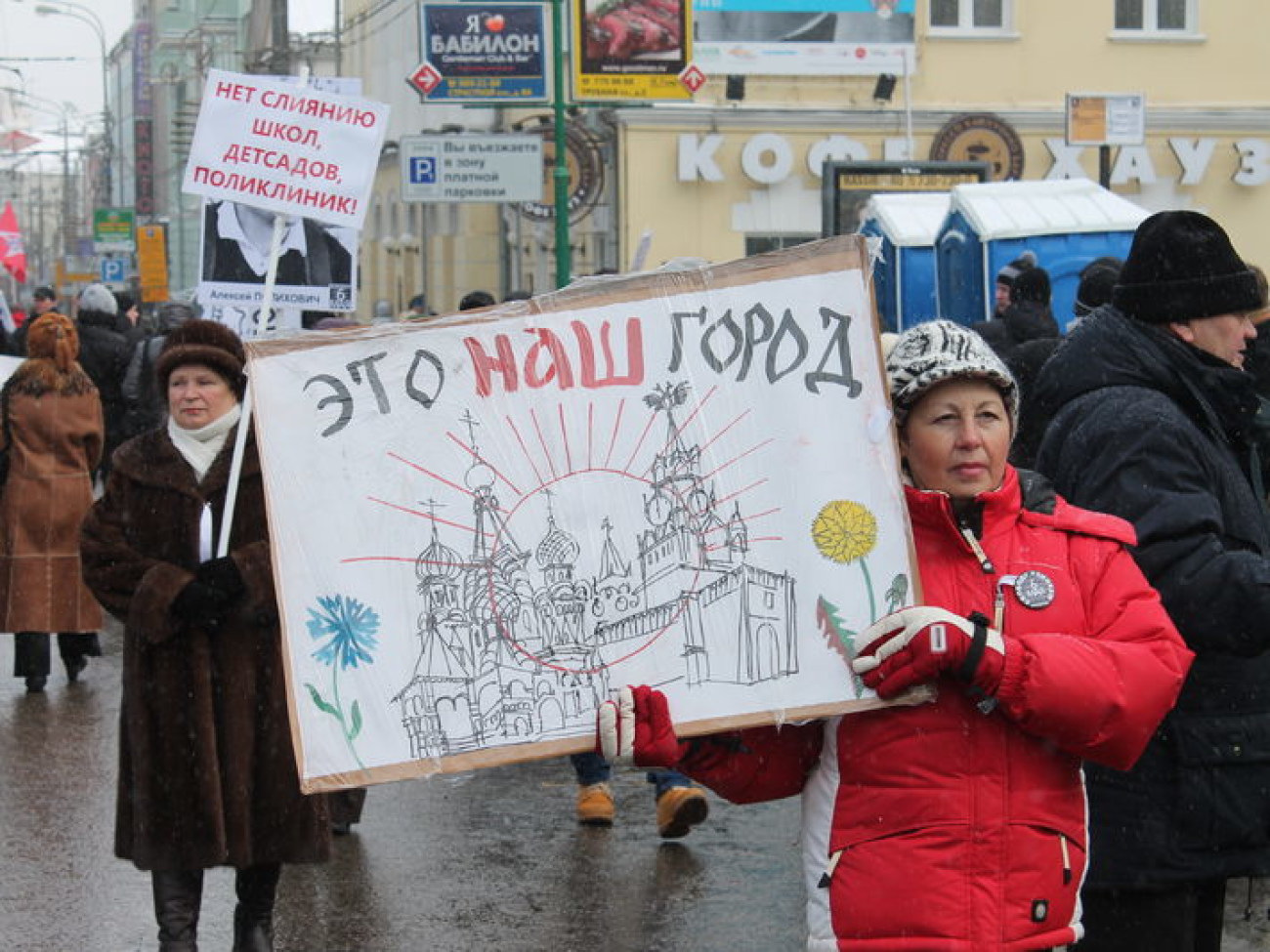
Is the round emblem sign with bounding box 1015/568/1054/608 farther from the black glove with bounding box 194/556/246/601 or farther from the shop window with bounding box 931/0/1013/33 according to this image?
the shop window with bounding box 931/0/1013/33

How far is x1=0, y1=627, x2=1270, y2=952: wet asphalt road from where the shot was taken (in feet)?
21.1

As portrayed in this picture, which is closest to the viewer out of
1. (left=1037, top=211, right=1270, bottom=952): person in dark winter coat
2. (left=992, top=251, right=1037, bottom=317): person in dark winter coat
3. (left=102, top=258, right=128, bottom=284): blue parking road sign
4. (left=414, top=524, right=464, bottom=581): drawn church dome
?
(left=414, top=524, right=464, bottom=581): drawn church dome

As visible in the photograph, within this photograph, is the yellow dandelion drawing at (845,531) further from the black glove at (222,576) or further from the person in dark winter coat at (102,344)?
the person in dark winter coat at (102,344)

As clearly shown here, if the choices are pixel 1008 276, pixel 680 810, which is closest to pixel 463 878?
pixel 680 810

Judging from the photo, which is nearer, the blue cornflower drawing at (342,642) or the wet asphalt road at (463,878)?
the blue cornflower drawing at (342,642)

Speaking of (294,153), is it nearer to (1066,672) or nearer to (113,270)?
(1066,672)

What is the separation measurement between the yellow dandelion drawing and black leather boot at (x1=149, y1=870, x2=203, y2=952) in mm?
2715

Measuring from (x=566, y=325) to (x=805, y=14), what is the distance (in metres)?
25.7

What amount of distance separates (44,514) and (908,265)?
330 inches

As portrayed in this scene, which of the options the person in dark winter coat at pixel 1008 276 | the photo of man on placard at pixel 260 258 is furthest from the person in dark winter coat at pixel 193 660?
the person in dark winter coat at pixel 1008 276

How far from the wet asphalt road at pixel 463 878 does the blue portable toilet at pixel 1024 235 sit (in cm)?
752

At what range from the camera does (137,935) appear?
6496 millimetres

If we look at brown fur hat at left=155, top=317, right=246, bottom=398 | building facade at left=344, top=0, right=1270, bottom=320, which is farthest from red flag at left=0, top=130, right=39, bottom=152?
brown fur hat at left=155, top=317, right=246, bottom=398

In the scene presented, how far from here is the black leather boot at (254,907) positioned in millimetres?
5746
